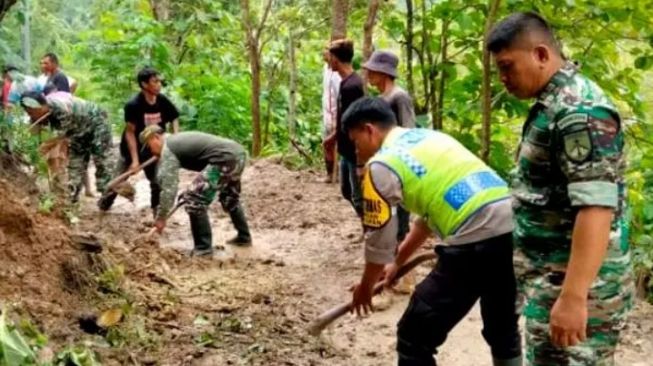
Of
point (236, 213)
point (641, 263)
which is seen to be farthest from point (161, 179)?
point (641, 263)

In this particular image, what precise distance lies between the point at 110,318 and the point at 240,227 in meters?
3.33

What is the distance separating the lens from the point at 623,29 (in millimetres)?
7191

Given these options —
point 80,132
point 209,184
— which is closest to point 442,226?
point 209,184

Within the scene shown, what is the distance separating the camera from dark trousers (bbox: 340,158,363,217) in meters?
6.73

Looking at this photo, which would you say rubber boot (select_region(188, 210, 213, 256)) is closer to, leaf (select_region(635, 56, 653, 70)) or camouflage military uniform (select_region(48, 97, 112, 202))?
camouflage military uniform (select_region(48, 97, 112, 202))

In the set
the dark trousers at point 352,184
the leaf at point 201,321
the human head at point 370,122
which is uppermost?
the human head at point 370,122

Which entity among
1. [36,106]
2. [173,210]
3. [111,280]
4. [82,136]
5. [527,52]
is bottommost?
[173,210]

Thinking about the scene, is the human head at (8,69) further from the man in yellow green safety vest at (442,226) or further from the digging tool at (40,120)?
the man in yellow green safety vest at (442,226)

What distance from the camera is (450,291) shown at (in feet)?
11.7

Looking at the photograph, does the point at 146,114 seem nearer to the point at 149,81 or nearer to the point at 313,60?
the point at 149,81

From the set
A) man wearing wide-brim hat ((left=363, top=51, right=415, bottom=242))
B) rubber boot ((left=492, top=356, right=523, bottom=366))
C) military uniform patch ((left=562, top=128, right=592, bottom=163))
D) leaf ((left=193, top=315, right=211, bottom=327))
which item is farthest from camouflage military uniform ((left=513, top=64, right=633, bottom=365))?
man wearing wide-brim hat ((left=363, top=51, right=415, bottom=242))

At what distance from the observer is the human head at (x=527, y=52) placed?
2.61 m

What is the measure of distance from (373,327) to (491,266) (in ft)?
6.65

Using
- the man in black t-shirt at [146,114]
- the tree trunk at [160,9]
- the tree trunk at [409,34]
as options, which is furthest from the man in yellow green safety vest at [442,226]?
the tree trunk at [160,9]
